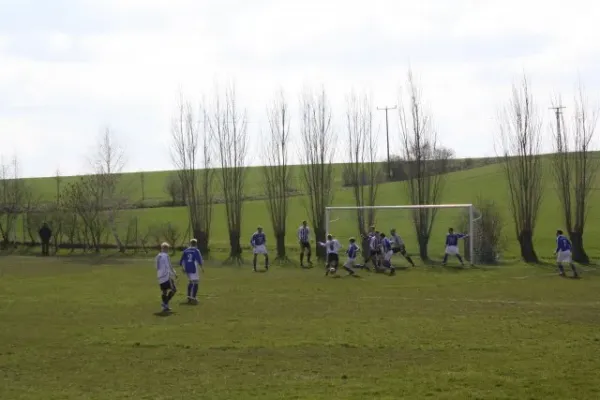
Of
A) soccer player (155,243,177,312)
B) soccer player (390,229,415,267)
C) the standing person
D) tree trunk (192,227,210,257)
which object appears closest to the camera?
soccer player (155,243,177,312)

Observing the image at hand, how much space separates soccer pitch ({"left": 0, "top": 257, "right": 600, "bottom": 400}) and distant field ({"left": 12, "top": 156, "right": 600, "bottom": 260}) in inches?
525

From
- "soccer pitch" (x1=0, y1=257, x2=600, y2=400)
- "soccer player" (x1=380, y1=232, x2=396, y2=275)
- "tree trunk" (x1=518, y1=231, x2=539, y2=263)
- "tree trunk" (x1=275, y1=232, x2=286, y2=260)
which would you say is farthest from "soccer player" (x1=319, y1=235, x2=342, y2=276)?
"tree trunk" (x1=518, y1=231, x2=539, y2=263)

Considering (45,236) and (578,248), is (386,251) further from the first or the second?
(45,236)

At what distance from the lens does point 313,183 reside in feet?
125

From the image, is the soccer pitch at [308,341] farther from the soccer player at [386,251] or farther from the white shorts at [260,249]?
the white shorts at [260,249]

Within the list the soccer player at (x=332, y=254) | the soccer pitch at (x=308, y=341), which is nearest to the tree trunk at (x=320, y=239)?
the soccer player at (x=332, y=254)

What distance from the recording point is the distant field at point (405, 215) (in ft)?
122

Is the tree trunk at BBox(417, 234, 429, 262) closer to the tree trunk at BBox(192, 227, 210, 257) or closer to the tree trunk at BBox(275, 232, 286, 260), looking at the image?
the tree trunk at BBox(275, 232, 286, 260)

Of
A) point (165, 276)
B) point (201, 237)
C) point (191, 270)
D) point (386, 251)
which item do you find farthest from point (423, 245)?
point (165, 276)

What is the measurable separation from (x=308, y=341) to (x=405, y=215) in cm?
2329

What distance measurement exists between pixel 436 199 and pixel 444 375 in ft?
89.4

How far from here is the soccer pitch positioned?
31.8ft

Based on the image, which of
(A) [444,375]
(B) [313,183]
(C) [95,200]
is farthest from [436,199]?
(A) [444,375]

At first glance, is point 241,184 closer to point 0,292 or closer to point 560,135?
point 560,135
